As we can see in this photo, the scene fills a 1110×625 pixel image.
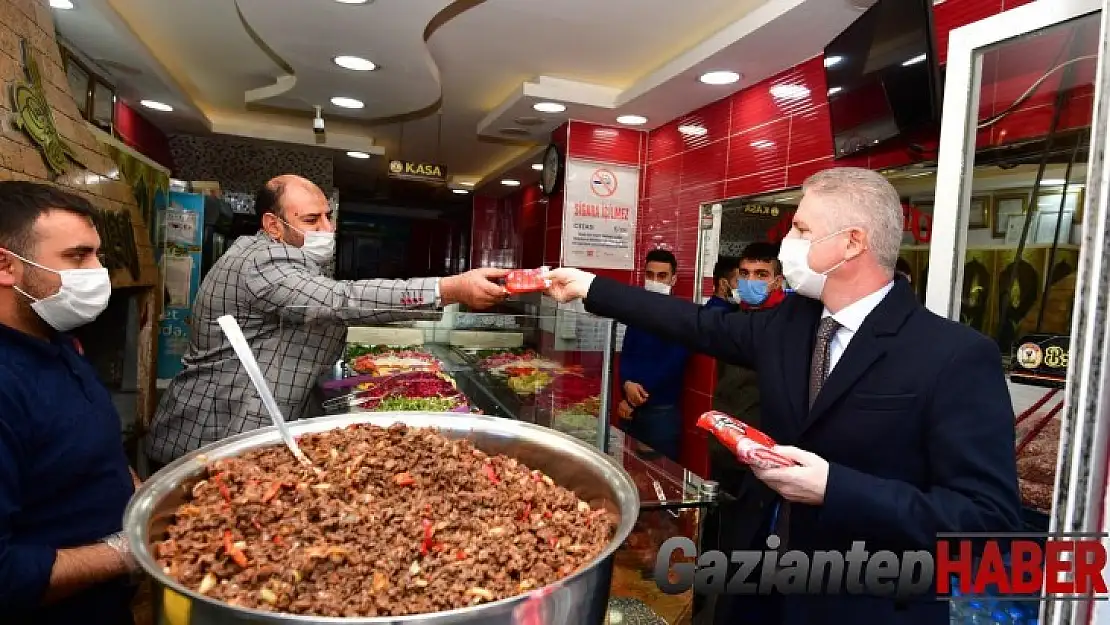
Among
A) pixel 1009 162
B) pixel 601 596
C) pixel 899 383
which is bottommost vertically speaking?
pixel 601 596

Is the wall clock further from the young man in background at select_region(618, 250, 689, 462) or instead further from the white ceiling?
the young man in background at select_region(618, 250, 689, 462)

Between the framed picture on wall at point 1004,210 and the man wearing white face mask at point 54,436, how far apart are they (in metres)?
2.44

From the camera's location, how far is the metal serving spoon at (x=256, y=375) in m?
1.21

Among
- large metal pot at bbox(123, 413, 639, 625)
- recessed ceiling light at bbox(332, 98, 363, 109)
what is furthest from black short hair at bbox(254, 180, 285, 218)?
recessed ceiling light at bbox(332, 98, 363, 109)

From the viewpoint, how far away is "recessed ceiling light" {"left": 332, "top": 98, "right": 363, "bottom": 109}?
234 inches

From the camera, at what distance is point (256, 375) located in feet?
4.17

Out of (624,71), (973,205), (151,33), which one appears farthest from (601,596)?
(151,33)

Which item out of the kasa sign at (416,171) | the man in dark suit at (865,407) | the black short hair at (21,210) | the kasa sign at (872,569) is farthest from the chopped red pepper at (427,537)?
the kasa sign at (416,171)

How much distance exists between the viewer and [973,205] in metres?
1.90

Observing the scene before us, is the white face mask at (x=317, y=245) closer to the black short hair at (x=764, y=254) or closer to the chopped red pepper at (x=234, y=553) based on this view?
the chopped red pepper at (x=234, y=553)

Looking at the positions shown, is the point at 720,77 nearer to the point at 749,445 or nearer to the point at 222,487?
the point at 749,445

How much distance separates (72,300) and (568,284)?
1292 mm

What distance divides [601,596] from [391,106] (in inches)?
230

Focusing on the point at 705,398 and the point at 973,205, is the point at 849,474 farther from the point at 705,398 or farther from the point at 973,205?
the point at 705,398
